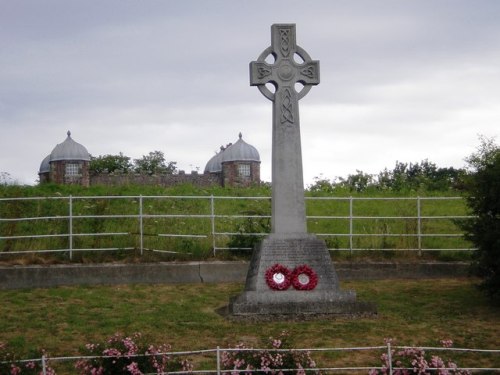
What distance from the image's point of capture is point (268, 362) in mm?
8664

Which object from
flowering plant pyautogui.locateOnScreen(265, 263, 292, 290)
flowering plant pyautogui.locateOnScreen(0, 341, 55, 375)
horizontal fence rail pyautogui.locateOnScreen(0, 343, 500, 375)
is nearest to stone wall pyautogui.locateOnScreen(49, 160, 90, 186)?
flowering plant pyautogui.locateOnScreen(265, 263, 292, 290)

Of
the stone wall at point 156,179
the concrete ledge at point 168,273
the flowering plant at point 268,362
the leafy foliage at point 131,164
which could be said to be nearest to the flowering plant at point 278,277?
the concrete ledge at point 168,273

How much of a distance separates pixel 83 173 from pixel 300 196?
41.0 m

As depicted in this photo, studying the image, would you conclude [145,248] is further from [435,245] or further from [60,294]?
[435,245]

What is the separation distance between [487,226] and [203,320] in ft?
17.1

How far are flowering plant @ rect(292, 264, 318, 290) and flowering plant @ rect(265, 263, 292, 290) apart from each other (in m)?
0.10

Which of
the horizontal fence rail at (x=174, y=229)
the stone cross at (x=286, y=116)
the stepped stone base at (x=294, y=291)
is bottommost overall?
the stepped stone base at (x=294, y=291)

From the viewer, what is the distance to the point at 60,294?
47.4 ft

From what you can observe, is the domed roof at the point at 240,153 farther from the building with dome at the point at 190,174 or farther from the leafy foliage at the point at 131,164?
A: the leafy foliage at the point at 131,164

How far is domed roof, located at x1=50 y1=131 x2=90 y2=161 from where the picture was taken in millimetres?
55031

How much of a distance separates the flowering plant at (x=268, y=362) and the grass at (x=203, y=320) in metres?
2.01

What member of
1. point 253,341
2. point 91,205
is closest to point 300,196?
point 253,341

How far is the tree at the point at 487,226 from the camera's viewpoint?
520 inches

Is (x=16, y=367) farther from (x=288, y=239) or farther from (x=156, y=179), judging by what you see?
(x=156, y=179)
